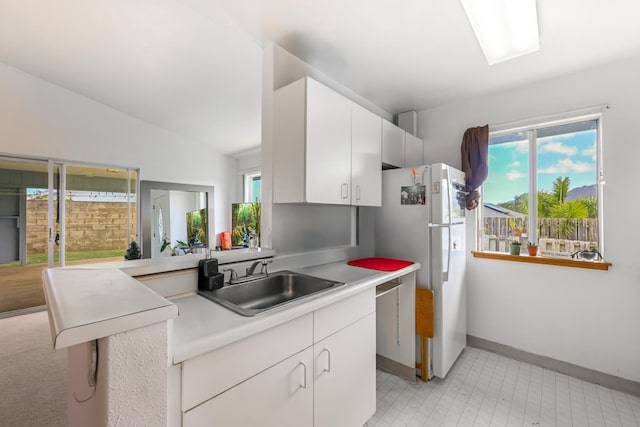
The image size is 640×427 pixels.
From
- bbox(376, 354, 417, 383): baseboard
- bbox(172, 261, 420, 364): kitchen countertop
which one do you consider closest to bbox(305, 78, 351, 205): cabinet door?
bbox(172, 261, 420, 364): kitchen countertop

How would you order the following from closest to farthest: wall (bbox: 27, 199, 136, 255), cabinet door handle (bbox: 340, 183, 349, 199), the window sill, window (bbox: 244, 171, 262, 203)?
cabinet door handle (bbox: 340, 183, 349, 199), the window sill, wall (bbox: 27, 199, 136, 255), window (bbox: 244, 171, 262, 203)

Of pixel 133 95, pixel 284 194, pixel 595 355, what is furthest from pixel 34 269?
pixel 595 355

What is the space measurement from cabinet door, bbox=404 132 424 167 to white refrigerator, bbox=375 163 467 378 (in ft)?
1.67

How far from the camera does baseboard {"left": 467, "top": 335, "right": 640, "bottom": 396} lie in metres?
2.04

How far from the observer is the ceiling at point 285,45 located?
1.68 metres

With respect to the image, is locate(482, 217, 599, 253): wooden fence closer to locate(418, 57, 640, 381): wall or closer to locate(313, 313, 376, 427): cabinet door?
locate(418, 57, 640, 381): wall

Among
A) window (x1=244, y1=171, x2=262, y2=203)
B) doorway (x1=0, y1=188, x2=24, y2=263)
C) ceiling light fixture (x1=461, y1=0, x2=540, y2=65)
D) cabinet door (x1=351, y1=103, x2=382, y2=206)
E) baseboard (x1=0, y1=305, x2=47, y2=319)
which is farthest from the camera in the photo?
window (x1=244, y1=171, x2=262, y2=203)

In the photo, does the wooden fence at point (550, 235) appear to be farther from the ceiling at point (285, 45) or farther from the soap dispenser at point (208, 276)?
the soap dispenser at point (208, 276)

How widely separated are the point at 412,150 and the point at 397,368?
208 cm

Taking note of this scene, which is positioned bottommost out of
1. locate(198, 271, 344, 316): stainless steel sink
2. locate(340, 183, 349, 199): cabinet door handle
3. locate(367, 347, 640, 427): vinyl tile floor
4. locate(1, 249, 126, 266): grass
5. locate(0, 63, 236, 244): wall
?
locate(367, 347, 640, 427): vinyl tile floor

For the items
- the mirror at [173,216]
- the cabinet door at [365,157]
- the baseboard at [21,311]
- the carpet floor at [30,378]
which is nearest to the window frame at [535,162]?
the cabinet door at [365,157]

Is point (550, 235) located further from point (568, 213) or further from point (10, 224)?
point (10, 224)

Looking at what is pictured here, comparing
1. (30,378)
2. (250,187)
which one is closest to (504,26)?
(30,378)

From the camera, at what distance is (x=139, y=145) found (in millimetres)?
4371
